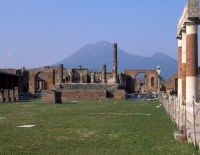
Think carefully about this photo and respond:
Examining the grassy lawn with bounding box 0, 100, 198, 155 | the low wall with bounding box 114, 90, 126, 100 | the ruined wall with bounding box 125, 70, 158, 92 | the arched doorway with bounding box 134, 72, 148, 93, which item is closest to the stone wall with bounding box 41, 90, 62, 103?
the low wall with bounding box 114, 90, 126, 100

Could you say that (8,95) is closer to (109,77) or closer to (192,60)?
(192,60)

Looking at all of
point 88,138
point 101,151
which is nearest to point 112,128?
point 88,138

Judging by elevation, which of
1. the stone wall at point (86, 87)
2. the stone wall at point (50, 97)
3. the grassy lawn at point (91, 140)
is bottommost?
the grassy lawn at point (91, 140)

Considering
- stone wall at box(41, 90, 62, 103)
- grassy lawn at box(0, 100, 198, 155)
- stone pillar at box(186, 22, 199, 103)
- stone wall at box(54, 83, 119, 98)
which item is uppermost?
stone pillar at box(186, 22, 199, 103)

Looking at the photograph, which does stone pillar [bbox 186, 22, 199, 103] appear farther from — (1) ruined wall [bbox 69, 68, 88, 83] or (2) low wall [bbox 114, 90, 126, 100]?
(1) ruined wall [bbox 69, 68, 88, 83]

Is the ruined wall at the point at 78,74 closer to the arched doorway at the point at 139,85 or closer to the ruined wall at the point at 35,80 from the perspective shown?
the ruined wall at the point at 35,80

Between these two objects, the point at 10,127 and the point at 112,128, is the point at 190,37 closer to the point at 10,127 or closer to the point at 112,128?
the point at 112,128

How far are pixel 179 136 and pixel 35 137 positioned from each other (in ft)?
12.1

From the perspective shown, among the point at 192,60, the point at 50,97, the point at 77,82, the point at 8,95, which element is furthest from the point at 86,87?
the point at 192,60

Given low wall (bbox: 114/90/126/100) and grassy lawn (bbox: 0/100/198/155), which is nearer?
grassy lawn (bbox: 0/100/198/155)

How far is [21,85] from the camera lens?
6562 cm

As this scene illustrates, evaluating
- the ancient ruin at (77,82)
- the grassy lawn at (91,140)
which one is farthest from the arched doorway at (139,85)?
the grassy lawn at (91,140)

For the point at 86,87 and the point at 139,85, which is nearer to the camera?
the point at 86,87

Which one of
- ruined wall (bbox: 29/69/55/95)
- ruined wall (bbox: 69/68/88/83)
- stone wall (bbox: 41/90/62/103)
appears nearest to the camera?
stone wall (bbox: 41/90/62/103)
